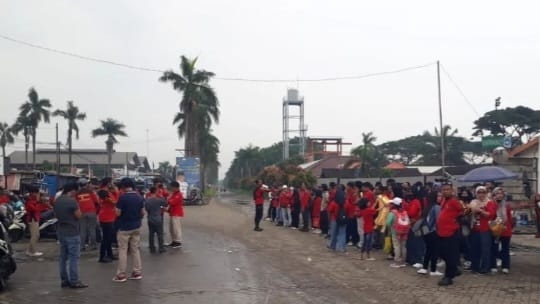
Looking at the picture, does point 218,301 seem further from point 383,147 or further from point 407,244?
point 383,147

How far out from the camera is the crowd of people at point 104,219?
9781mm

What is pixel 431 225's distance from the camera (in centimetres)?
1130

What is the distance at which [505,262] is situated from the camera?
11.7m

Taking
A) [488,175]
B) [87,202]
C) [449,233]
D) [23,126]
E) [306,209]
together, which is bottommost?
[306,209]

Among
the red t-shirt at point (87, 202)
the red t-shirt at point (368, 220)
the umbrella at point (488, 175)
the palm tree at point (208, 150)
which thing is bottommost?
the red t-shirt at point (368, 220)

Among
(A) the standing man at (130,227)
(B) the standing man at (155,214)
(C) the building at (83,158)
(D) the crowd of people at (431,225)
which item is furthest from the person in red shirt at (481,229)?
(C) the building at (83,158)

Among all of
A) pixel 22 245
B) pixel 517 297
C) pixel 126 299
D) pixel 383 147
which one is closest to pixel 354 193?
pixel 517 297

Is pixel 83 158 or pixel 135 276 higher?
pixel 83 158

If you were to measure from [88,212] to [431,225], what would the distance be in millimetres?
7814

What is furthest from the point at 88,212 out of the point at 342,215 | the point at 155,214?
the point at 342,215

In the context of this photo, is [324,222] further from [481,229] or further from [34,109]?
[34,109]

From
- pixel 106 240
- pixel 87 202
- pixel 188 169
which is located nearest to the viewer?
pixel 106 240

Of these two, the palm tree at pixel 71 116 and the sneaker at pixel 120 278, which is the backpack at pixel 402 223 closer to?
the sneaker at pixel 120 278

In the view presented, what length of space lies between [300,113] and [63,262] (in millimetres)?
90248
